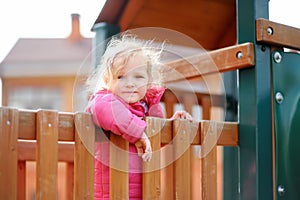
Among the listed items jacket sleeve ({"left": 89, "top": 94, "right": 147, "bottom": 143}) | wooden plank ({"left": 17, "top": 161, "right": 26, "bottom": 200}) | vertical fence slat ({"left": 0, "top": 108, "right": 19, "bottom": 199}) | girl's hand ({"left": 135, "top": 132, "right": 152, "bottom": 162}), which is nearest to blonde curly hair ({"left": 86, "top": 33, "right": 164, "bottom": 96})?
jacket sleeve ({"left": 89, "top": 94, "right": 147, "bottom": 143})

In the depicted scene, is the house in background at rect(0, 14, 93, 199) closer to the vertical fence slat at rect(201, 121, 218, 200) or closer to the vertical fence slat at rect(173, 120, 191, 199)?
the vertical fence slat at rect(201, 121, 218, 200)

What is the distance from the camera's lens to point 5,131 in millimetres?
2205

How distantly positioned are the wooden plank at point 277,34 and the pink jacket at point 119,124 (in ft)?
2.31

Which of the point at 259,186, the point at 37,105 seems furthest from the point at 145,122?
the point at 37,105

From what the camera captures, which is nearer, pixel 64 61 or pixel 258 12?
pixel 258 12

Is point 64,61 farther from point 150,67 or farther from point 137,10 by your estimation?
point 150,67

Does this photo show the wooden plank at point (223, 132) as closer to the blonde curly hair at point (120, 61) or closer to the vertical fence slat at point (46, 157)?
the blonde curly hair at point (120, 61)

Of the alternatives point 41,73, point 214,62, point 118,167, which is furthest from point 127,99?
point 41,73

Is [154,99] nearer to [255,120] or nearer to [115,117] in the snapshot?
[115,117]

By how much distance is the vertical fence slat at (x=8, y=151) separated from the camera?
2.19m

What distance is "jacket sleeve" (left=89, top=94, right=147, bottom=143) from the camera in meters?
2.42

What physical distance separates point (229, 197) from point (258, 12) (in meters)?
2.06

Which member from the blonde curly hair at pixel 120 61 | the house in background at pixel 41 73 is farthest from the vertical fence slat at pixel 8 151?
the house in background at pixel 41 73

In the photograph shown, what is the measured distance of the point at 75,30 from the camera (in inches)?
820
